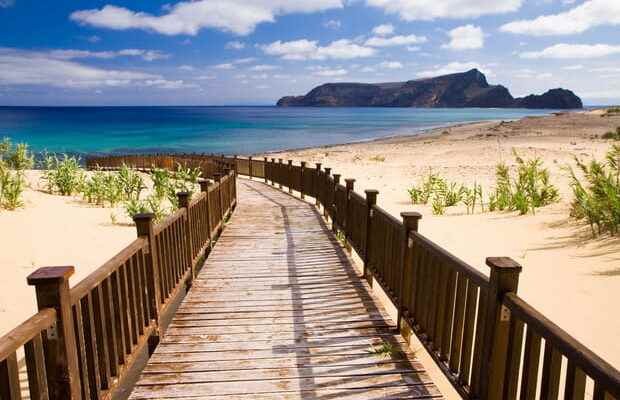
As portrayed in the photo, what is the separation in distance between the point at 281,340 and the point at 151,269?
1482 mm

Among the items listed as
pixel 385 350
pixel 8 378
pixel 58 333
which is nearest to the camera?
pixel 8 378

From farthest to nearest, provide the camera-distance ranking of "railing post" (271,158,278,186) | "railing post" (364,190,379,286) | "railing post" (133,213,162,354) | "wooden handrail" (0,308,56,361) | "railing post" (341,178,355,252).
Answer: "railing post" (271,158,278,186) → "railing post" (341,178,355,252) → "railing post" (364,190,379,286) → "railing post" (133,213,162,354) → "wooden handrail" (0,308,56,361)

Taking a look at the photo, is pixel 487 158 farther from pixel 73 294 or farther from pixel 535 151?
pixel 73 294

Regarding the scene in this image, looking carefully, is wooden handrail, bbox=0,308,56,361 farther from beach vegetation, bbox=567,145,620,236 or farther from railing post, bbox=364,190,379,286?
beach vegetation, bbox=567,145,620,236

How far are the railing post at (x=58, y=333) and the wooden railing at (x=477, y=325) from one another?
2502 millimetres

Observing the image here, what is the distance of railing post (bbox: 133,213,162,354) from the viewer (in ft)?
12.4

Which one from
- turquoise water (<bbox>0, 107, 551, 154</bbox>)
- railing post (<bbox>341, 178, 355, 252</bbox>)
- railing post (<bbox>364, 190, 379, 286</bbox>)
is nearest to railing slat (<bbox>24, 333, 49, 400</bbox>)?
railing post (<bbox>364, 190, 379, 286</bbox>)

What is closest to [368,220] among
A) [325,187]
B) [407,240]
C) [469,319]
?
[407,240]

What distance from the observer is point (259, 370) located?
3.62 m

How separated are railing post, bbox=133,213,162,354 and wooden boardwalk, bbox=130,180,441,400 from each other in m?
0.13

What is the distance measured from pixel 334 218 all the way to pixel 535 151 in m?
18.6

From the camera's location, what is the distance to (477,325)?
2770 mm

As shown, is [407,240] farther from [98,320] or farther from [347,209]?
[347,209]

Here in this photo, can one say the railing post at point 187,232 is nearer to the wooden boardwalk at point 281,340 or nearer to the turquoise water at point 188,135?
the wooden boardwalk at point 281,340
